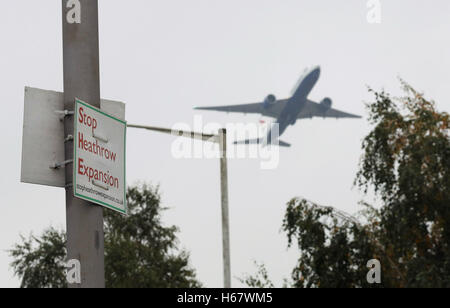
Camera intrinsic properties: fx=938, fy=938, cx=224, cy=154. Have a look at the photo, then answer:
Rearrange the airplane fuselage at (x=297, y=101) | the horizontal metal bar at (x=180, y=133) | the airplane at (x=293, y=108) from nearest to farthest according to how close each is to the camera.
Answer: the horizontal metal bar at (x=180, y=133) < the airplane fuselage at (x=297, y=101) < the airplane at (x=293, y=108)

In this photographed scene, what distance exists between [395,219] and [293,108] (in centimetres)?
7710

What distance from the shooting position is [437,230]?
3153 cm

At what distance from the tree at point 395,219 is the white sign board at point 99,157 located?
2482cm

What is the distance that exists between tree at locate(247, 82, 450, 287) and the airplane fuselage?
69022 mm

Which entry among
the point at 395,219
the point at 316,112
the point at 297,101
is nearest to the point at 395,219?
the point at 395,219

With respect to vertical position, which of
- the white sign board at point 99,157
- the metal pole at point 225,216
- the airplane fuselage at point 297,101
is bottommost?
the white sign board at point 99,157

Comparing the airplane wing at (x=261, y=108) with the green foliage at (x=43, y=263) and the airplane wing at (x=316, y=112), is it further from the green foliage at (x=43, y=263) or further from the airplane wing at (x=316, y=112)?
the green foliage at (x=43, y=263)

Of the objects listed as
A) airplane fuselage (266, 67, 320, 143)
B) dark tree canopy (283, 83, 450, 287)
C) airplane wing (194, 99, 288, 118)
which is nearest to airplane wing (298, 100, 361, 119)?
airplane fuselage (266, 67, 320, 143)

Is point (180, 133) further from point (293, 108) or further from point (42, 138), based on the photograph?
point (293, 108)

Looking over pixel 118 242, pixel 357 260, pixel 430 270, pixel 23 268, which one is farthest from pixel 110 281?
pixel 430 270

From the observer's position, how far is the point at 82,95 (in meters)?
6.04

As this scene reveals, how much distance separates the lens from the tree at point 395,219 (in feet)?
101

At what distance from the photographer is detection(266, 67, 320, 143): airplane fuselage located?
10394cm

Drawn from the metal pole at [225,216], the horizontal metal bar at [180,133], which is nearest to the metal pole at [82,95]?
the horizontal metal bar at [180,133]
